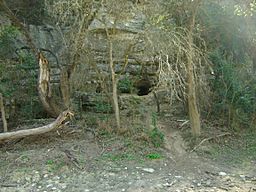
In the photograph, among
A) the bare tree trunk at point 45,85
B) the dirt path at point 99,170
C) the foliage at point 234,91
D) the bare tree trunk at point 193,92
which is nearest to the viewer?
the dirt path at point 99,170

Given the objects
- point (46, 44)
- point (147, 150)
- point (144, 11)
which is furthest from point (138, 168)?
point (46, 44)

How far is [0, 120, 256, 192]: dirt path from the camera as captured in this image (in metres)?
5.54

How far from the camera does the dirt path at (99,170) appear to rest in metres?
5.54

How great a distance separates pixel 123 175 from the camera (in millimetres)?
5953

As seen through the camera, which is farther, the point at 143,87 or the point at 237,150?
the point at 143,87

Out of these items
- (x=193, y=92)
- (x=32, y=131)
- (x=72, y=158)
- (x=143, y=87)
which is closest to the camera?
(x=72, y=158)

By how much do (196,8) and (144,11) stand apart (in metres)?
1.23

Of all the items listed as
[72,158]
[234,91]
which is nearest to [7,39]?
[72,158]

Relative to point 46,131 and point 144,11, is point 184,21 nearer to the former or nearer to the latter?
point 144,11

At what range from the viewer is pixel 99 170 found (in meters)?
6.12

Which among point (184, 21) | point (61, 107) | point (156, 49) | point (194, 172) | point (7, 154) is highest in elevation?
point (184, 21)

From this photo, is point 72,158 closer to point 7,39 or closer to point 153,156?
point 153,156

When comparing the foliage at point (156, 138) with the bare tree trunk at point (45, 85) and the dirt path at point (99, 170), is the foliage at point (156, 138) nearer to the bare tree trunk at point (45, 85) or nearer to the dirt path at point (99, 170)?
the dirt path at point (99, 170)

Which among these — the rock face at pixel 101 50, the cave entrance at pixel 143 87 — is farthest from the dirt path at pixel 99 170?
the cave entrance at pixel 143 87
